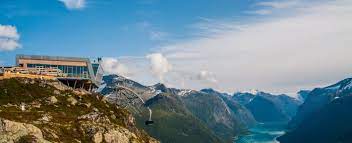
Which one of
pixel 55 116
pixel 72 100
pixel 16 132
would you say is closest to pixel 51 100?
pixel 72 100

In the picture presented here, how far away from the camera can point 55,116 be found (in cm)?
14450

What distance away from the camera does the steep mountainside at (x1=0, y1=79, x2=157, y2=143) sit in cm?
12019


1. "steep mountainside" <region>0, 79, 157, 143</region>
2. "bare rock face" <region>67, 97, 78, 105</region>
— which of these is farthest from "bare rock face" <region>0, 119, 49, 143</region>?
"bare rock face" <region>67, 97, 78, 105</region>

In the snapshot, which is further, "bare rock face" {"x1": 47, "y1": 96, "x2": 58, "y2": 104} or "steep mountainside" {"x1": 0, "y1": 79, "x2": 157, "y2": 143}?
"bare rock face" {"x1": 47, "y1": 96, "x2": 58, "y2": 104}

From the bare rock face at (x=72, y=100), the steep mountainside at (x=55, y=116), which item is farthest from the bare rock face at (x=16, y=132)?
the bare rock face at (x=72, y=100)

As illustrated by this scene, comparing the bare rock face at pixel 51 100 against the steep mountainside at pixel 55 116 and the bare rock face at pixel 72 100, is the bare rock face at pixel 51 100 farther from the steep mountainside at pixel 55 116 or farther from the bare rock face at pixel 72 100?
the bare rock face at pixel 72 100

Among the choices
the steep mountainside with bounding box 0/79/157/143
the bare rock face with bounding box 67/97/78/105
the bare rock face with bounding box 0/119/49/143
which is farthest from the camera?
the bare rock face with bounding box 67/97/78/105

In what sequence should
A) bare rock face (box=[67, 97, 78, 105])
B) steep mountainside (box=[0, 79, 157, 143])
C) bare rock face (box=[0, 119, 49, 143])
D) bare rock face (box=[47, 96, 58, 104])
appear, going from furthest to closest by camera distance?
bare rock face (box=[67, 97, 78, 105]), bare rock face (box=[47, 96, 58, 104]), steep mountainside (box=[0, 79, 157, 143]), bare rock face (box=[0, 119, 49, 143])

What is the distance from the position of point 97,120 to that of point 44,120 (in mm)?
23731

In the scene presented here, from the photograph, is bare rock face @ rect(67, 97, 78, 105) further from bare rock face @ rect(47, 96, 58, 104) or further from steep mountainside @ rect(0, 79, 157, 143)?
bare rock face @ rect(47, 96, 58, 104)

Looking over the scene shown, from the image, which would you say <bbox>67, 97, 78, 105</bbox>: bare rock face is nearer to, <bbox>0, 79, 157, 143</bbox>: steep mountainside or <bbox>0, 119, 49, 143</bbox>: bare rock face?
<bbox>0, 79, 157, 143</bbox>: steep mountainside

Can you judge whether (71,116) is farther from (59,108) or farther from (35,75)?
(35,75)

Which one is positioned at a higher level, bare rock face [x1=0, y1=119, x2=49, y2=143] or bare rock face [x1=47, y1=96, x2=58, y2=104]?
bare rock face [x1=47, y1=96, x2=58, y2=104]

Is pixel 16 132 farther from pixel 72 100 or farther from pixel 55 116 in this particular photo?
pixel 72 100
